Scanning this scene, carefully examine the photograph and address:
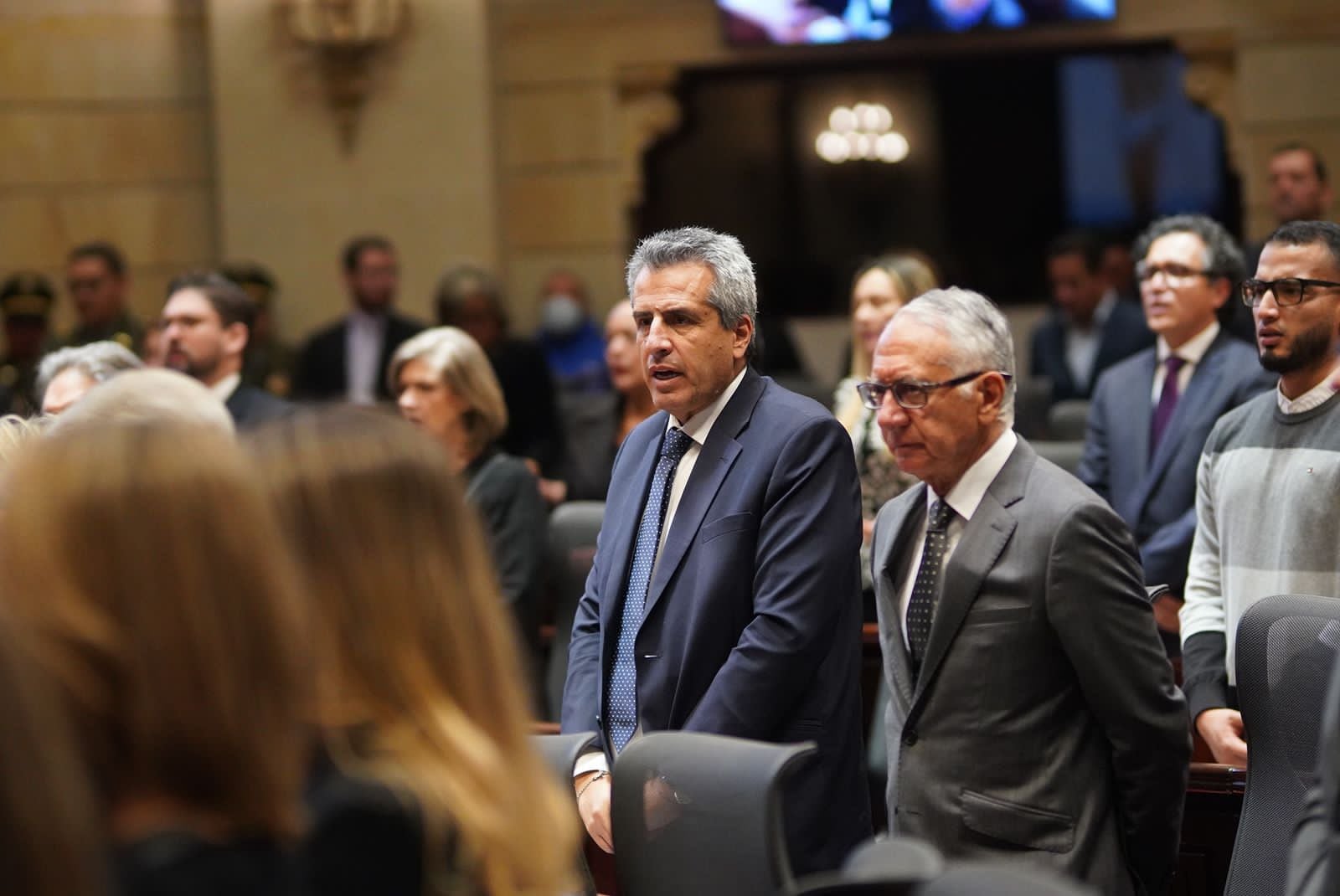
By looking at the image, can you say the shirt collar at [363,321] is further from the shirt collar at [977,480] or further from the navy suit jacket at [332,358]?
the shirt collar at [977,480]

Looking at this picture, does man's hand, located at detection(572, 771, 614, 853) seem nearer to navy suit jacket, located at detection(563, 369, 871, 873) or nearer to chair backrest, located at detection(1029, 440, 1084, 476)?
navy suit jacket, located at detection(563, 369, 871, 873)

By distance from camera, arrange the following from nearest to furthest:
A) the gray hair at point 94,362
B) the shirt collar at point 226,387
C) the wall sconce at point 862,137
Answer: the gray hair at point 94,362
the shirt collar at point 226,387
the wall sconce at point 862,137

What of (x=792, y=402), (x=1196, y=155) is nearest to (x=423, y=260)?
(x=1196, y=155)

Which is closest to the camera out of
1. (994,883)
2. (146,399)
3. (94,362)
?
(994,883)

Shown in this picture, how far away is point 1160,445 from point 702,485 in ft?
5.85

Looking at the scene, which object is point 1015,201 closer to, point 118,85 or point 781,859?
point 118,85

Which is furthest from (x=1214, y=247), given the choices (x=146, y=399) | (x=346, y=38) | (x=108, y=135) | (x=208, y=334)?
(x=108, y=135)

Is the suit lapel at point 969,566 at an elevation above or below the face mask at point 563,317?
below

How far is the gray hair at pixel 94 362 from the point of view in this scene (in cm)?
417

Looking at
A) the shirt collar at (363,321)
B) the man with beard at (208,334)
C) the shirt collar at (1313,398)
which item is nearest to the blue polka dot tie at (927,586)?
the shirt collar at (1313,398)

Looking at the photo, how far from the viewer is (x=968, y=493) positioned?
9.50 feet

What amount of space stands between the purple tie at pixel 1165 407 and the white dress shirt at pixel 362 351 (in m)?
3.29

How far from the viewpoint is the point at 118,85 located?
27.5ft

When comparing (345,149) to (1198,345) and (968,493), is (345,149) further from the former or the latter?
(968,493)
